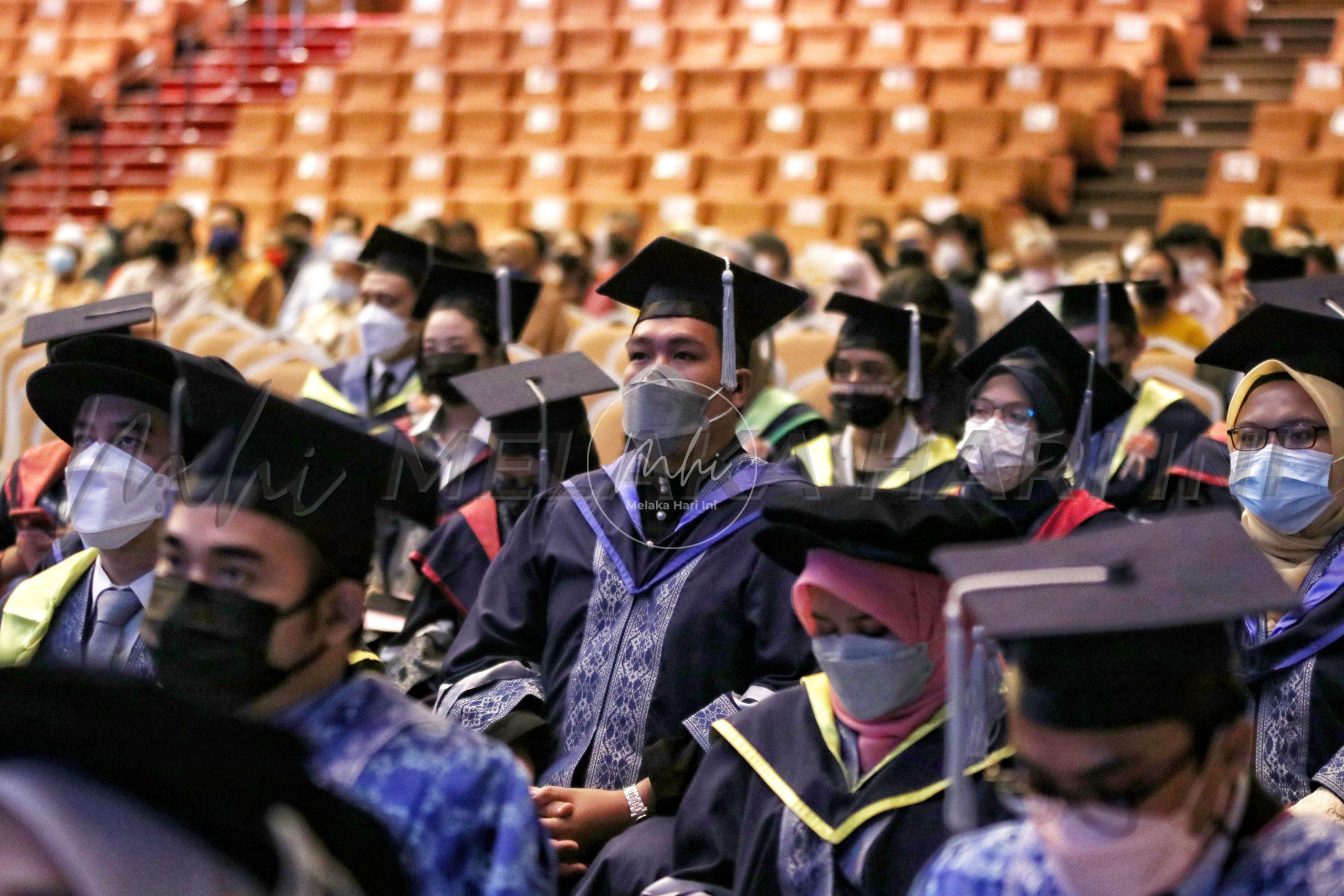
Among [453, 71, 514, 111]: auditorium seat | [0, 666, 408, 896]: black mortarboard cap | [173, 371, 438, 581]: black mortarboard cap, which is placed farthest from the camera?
[453, 71, 514, 111]: auditorium seat

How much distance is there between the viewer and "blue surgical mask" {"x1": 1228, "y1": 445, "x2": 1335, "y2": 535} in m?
3.24

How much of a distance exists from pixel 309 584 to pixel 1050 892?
3.24 feet

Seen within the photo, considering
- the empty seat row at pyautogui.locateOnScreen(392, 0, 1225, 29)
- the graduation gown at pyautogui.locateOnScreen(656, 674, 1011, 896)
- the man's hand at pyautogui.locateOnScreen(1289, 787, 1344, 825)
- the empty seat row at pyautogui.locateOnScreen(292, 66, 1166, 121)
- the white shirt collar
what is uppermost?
the empty seat row at pyautogui.locateOnScreen(392, 0, 1225, 29)

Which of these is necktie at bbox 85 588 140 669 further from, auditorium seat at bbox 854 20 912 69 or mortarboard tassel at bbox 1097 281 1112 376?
auditorium seat at bbox 854 20 912 69

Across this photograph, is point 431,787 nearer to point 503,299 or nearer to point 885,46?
point 503,299

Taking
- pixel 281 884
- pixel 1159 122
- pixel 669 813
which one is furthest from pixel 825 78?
pixel 281 884

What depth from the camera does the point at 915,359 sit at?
4.83 m

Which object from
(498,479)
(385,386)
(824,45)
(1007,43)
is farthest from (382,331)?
(824,45)

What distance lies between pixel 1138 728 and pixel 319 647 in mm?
1019

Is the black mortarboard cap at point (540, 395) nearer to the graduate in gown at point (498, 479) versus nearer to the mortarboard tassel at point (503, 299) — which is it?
the graduate in gown at point (498, 479)

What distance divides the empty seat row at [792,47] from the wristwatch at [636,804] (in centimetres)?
937

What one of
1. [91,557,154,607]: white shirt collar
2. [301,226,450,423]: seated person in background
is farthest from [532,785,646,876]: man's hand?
[301,226,450,423]: seated person in background

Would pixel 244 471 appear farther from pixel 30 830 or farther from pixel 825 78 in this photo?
pixel 825 78

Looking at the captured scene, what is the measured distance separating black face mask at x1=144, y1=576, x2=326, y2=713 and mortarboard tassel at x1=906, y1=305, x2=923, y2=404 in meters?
3.02
